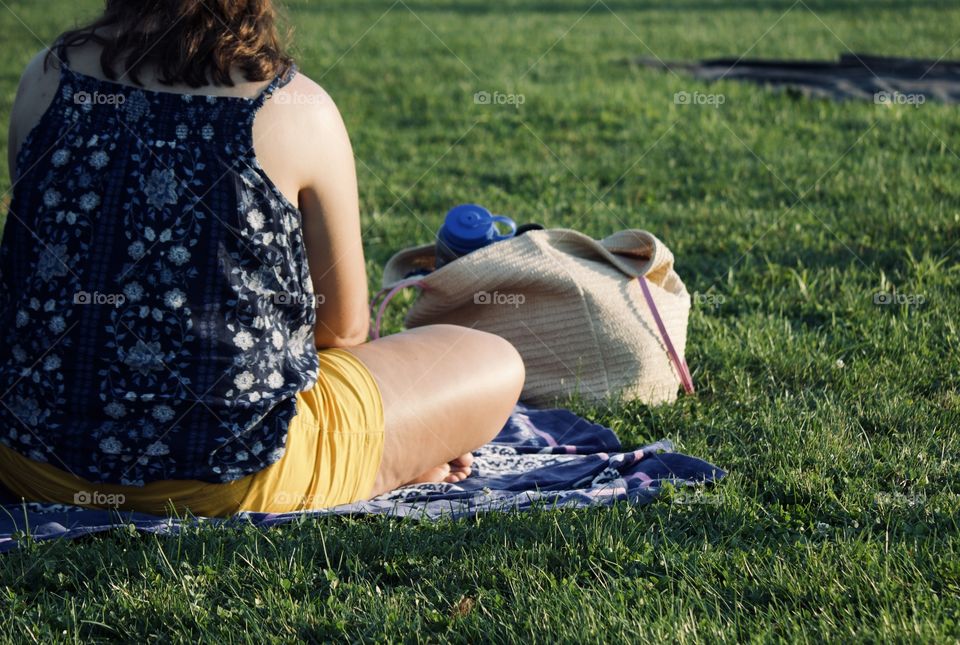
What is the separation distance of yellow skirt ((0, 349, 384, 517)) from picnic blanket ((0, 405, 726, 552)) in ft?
0.12

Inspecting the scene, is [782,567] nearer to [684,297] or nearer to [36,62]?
[684,297]

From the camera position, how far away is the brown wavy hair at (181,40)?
229cm

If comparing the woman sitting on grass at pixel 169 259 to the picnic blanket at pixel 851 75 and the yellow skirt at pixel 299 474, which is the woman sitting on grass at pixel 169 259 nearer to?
the yellow skirt at pixel 299 474

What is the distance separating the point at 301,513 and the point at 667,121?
5038 mm

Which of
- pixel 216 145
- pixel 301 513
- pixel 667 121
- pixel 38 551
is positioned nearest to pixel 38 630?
pixel 38 551

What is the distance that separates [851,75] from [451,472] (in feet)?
19.9

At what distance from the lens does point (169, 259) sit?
7.62 ft

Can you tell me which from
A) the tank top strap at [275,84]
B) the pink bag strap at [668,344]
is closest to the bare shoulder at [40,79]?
the tank top strap at [275,84]

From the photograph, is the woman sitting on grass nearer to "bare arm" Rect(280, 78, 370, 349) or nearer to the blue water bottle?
"bare arm" Rect(280, 78, 370, 349)

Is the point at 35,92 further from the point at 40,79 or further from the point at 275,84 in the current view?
the point at 275,84

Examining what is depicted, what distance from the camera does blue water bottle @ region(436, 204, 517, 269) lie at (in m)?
3.60

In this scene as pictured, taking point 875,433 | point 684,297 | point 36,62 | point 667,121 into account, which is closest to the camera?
point 36,62

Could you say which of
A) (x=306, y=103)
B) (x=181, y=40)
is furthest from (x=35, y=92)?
(x=306, y=103)

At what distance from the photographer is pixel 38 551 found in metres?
2.49
